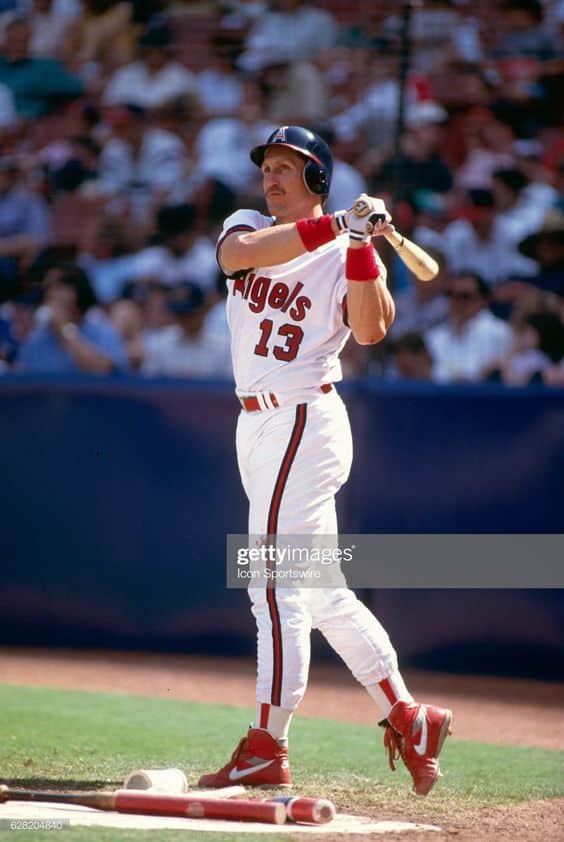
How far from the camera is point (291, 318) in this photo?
155 inches

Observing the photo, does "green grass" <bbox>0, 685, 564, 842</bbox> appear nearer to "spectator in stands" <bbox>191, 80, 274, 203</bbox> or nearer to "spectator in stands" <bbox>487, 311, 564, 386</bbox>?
"spectator in stands" <bbox>487, 311, 564, 386</bbox>

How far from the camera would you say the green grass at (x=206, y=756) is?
12.5 ft

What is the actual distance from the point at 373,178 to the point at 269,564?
3725 mm

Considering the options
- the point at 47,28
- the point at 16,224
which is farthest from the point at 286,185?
the point at 47,28

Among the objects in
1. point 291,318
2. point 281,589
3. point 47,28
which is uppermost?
point 47,28

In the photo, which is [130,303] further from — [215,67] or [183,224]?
[215,67]

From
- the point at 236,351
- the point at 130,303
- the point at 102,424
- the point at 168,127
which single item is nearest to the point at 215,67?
the point at 168,127

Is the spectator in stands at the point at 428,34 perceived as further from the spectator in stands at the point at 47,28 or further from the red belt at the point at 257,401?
the red belt at the point at 257,401

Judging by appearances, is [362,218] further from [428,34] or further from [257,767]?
[428,34]

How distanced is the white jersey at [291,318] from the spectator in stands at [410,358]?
9.47 feet

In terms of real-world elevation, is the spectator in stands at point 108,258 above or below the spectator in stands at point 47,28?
below

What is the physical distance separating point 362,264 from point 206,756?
185 cm

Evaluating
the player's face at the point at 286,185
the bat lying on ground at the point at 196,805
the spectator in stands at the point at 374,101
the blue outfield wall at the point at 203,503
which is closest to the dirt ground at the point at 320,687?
the blue outfield wall at the point at 203,503

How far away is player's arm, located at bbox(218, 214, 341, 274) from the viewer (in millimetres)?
3656
